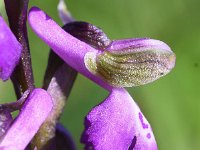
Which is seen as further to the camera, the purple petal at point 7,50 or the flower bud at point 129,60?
the flower bud at point 129,60

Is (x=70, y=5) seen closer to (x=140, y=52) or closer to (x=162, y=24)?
(x=162, y=24)

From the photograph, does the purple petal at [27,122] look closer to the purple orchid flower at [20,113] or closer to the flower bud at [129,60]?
the purple orchid flower at [20,113]

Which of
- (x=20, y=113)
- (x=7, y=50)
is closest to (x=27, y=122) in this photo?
(x=20, y=113)

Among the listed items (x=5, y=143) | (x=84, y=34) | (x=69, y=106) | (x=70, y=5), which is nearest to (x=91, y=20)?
(x=70, y=5)

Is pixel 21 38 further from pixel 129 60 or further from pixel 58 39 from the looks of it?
pixel 129 60

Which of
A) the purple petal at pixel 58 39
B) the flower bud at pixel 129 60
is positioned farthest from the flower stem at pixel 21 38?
the flower bud at pixel 129 60

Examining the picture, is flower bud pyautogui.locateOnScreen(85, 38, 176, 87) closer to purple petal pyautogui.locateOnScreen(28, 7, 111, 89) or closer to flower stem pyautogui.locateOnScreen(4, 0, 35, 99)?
purple petal pyautogui.locateOnScreen(28, 7, 111, 89)
